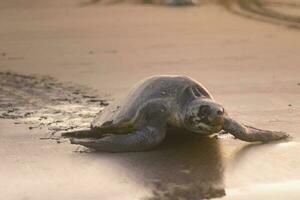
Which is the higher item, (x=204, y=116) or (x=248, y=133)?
(x=204, y=116)

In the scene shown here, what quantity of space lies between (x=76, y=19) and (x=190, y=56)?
7.12 meters

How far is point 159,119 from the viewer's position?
19.0 feet

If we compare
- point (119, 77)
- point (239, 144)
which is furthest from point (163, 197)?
point (119, 77)

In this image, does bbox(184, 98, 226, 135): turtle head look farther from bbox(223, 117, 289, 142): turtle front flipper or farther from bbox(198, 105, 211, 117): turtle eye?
bbox(223, 117, 289, 142): turtle front flipper

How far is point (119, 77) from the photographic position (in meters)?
9.77

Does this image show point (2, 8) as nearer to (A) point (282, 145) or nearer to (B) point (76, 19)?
(B) point (76, 19)

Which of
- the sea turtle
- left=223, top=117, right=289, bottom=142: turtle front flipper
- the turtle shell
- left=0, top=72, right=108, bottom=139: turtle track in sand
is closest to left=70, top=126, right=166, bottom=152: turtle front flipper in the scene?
the sea turtle

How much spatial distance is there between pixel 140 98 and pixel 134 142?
420 millimetres

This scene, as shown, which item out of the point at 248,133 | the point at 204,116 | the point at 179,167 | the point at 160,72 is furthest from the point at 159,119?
the point at 160,72

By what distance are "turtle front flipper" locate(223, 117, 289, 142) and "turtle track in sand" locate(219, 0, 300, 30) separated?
906 cm

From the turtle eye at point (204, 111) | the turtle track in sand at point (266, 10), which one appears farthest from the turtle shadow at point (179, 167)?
the turtle track in sand at point (266, 10)

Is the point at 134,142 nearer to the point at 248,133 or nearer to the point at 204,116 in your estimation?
the point at 204,116

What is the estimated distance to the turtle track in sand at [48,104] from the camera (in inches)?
271

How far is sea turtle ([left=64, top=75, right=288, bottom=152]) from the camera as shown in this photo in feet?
18.4
